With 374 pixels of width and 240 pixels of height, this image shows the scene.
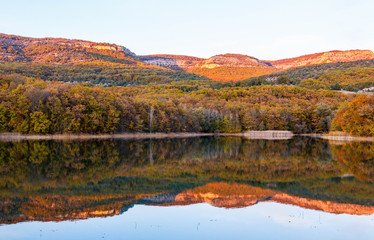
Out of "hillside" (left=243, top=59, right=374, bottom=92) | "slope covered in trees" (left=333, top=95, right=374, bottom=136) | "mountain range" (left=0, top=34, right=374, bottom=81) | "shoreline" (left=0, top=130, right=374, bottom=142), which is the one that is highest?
"mountain range" (left=0, top=34, right=374, bottom=81)

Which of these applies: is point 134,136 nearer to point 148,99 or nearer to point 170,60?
point 148,99

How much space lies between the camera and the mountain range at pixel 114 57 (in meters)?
127

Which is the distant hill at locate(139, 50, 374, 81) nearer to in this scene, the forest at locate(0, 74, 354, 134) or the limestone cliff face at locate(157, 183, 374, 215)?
the forest at locate(0, 74, 354, 134)

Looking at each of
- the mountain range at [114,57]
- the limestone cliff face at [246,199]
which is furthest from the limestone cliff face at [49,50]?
the limestone cliff face at [246,199]

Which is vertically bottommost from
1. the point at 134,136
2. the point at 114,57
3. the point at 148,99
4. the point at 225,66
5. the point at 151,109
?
the point at 134,136

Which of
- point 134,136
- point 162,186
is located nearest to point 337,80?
point 134,136

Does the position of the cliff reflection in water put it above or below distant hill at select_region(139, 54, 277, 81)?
below

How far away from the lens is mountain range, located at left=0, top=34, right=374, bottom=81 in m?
127

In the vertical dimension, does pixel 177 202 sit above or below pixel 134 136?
above

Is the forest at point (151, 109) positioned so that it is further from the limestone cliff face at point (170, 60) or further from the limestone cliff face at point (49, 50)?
the limestone cliff face at point (170, 60)

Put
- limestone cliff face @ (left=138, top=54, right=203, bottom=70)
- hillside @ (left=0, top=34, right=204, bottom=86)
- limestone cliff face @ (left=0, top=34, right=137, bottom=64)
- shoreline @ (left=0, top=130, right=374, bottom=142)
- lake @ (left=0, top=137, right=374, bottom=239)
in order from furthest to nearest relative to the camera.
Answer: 1. limestone cliff face @ (left=138, top=54, right=203, bottom=70)
2. limestone cliff face @ (left=0, top=34, right=137, bottom=64)
3. hillside @ (left=0, top=34, right=204, bottom=86)
4. shoreline @ (left=0, top=130, right=374, bottom=142)
5. lake @ (left=0, top=137, right=374, bottom=239)

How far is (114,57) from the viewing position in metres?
147

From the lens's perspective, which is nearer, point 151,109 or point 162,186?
point 162,186

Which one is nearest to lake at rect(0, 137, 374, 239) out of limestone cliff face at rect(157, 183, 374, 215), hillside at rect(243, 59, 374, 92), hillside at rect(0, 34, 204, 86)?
limestone cliff face at rect(157, 183, 374, 215)
